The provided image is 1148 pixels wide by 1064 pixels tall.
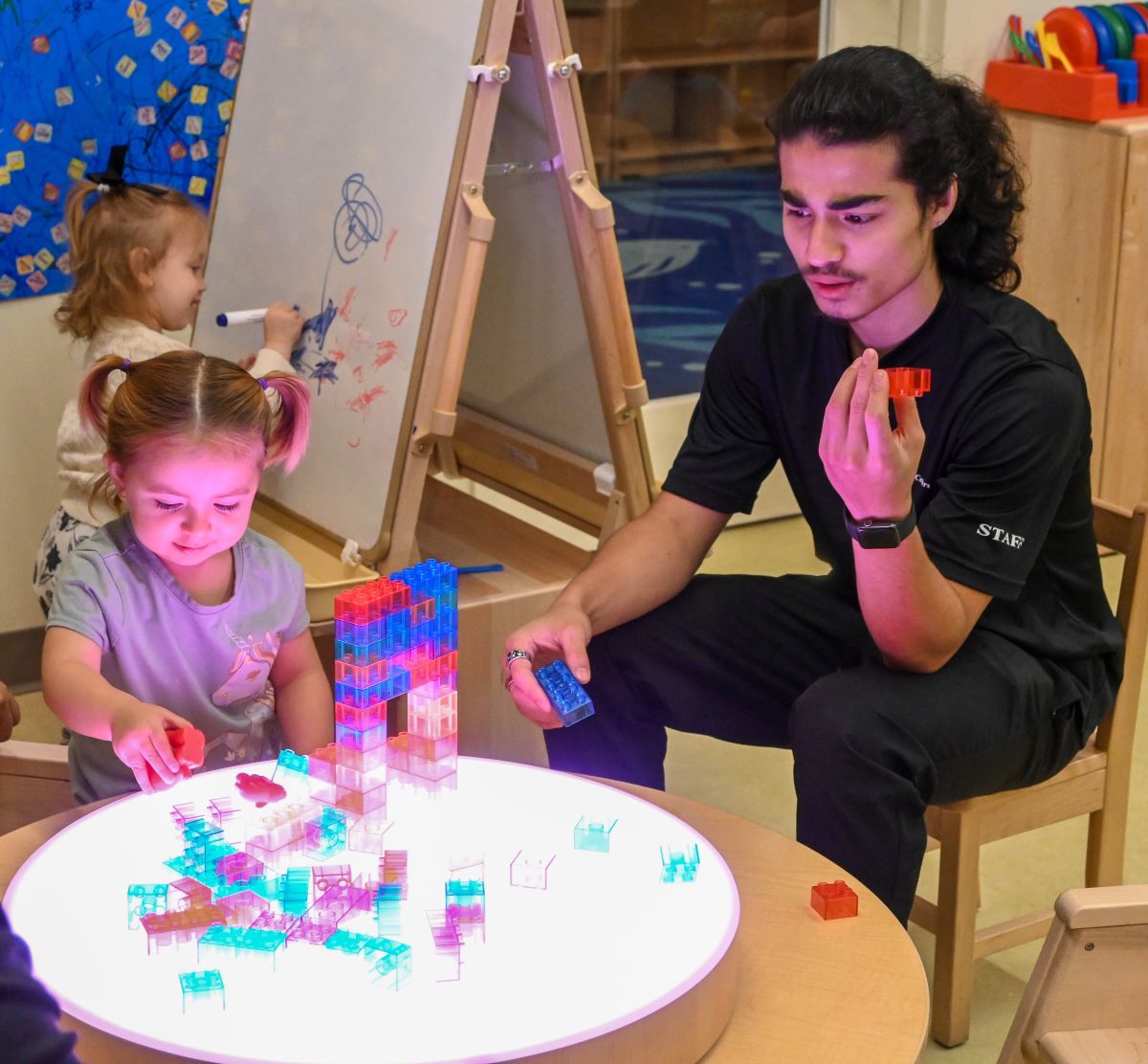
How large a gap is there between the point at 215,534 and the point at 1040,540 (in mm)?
898

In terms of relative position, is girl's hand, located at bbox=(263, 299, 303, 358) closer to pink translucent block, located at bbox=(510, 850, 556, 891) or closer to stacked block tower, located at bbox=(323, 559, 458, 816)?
stacked block tower, located at bbox=(323, 559, 458, 816)

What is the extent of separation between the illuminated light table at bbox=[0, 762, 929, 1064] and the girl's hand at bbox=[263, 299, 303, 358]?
1086mm

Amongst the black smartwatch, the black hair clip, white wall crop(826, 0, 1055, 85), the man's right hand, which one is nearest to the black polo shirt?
the black smartwatch

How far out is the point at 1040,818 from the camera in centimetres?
192

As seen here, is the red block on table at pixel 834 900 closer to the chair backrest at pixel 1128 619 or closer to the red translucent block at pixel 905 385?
the red translucent block at pixel 905 385

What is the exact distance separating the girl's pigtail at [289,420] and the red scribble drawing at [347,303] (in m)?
0.47

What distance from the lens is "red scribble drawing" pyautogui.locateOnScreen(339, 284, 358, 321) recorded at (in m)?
2.33

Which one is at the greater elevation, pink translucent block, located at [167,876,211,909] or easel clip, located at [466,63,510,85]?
easel clip, located at [466,63,510,85]

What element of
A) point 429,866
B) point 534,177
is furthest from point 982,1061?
point 534,177

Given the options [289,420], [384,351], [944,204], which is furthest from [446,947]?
[384,351]

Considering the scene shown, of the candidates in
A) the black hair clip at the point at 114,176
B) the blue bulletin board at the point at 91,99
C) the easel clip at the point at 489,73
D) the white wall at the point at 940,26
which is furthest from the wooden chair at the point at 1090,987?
the white wall at the point at 940,26

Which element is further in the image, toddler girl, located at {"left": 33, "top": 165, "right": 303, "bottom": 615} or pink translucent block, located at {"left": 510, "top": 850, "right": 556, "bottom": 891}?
toddler girl, located at {"left": 33, "top": 165, "right": 303, "bottom": 615}

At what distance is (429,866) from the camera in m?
1.38

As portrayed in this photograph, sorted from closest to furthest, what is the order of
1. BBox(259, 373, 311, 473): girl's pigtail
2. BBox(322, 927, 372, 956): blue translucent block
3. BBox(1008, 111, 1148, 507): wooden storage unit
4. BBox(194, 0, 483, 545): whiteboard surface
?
BBox(322, 927, 372, 956): blue translucent block, BBox(259, 373, 311, 473): girl's pigtail, BBox(194, 0, 483, 545): whiteboard surface, BBox(1008, 111, 1148, 507): wooden storage unit
